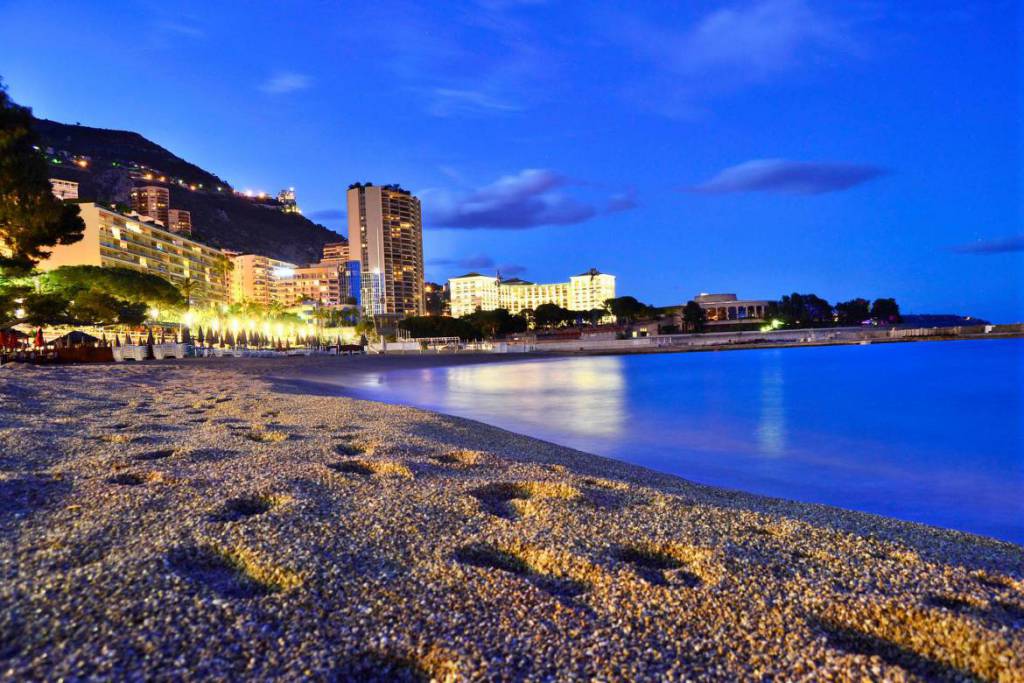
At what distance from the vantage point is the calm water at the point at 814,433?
8578mm

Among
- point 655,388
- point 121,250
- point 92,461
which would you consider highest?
point 121,250

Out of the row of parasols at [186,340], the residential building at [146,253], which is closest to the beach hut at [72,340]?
the row of parasols at [186,340]

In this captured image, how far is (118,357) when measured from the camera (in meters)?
37.9

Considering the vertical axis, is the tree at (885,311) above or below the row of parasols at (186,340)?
above

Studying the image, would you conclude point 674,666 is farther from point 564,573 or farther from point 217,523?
point 217,523

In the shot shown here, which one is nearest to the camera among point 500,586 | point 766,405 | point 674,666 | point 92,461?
point 674,666

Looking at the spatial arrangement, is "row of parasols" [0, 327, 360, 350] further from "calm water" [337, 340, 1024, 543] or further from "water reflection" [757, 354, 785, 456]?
"water reflection" [757, 354, 785, 456]

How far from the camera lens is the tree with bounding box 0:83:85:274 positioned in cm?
1898

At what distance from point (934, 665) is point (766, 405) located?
1999cm

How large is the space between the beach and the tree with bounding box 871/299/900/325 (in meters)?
185

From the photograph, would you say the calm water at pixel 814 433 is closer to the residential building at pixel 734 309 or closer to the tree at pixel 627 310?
the tree at pixel 627 310

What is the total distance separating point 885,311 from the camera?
162875mm

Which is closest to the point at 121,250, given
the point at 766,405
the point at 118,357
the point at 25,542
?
the point at 118,357

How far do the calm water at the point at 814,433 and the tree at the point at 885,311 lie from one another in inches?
6027
